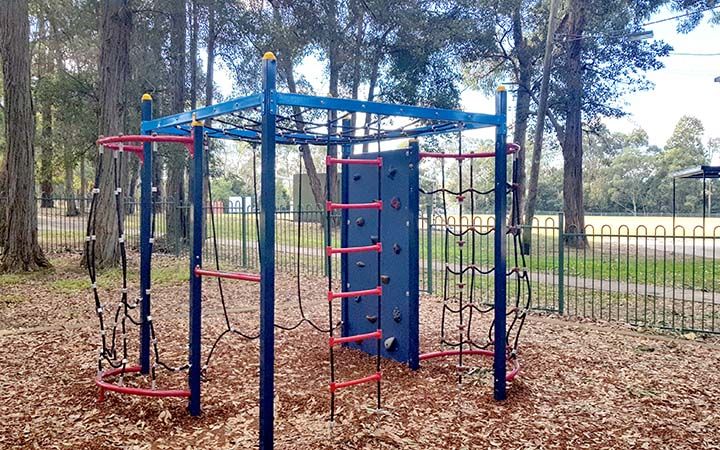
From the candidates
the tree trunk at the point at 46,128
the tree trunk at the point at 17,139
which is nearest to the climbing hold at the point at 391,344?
the tree trunk at the point at 17,139

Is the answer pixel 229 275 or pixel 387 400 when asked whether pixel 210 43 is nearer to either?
pixel 229 275

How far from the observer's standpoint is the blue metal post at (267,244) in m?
2.92

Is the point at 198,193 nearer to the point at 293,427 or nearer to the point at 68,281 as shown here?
the point at 293,427

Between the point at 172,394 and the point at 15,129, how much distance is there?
8.11 metres

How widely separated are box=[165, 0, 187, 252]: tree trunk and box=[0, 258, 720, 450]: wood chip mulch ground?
758cm

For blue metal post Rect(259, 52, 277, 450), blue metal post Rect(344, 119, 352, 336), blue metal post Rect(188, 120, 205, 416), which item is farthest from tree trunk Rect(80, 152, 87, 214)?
blue metal post Rect(259, 52, 277, 450)

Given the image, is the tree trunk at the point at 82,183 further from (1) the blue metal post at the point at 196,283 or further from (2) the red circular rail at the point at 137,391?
(1) the blue metal post at the point at 196,283

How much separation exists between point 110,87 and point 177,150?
4.70m

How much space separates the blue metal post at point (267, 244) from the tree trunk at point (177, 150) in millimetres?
10695

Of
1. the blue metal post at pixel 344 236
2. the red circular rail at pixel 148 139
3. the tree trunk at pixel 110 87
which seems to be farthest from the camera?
the tree trunk at pixel 110 87

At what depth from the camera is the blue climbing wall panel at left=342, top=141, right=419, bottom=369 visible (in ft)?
14.8

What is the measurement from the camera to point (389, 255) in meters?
4.75

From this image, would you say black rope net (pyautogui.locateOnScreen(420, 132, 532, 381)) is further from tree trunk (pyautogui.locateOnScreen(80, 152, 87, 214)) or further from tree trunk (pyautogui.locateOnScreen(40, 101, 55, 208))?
tree trunk (pyautogui.locateOnScreen(40, 101, 55, 208))

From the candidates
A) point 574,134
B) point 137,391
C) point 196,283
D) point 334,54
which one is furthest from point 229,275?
point 334,54
